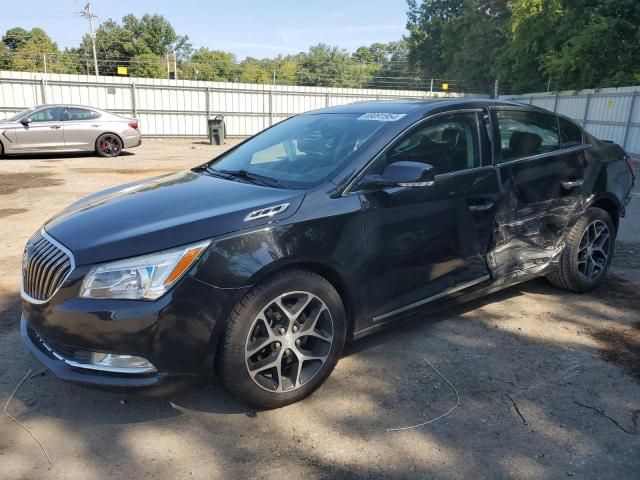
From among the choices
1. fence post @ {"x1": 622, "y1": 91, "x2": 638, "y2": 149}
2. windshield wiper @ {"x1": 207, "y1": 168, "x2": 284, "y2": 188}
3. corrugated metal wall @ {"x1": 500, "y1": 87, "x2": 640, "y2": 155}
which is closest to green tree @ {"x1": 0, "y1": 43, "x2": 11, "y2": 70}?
corrugated metal wall @ {"x1": 500, "y1": 87, "x2": 640, "y2": 155}

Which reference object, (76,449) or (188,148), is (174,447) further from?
(188,148)

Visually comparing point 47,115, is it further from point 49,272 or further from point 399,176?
point 399,176

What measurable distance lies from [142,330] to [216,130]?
1930cm

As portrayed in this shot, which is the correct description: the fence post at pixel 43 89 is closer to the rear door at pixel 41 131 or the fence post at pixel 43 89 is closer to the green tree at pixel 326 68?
the rear door at pixel 41 131

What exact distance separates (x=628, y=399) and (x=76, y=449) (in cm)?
304

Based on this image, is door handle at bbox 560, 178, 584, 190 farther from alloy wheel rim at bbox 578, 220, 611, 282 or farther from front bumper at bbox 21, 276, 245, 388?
front bumper at bbox 21, 276, 245, 388

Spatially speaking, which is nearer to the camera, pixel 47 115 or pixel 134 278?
pixel 134 278

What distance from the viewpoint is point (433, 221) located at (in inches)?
132

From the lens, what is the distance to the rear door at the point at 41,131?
1379cm

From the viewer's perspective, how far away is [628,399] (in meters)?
3.02

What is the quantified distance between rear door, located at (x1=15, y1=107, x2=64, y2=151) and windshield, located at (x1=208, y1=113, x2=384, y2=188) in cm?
1200

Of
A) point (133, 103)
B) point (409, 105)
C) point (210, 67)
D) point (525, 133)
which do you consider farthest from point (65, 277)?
point (210, 67)

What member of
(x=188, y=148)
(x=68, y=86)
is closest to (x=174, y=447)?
(x=188, y=148)

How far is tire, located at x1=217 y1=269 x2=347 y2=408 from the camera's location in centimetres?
265
